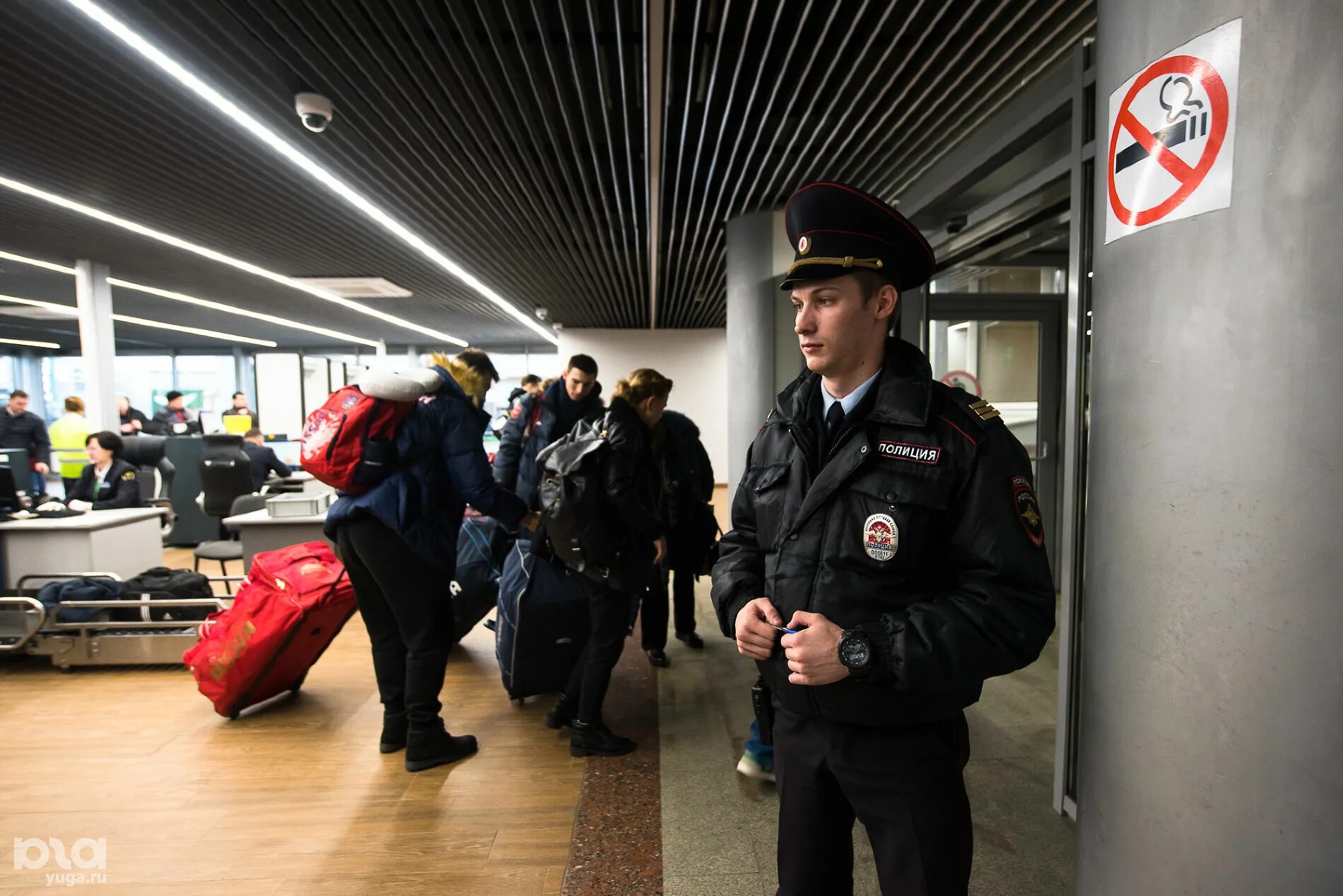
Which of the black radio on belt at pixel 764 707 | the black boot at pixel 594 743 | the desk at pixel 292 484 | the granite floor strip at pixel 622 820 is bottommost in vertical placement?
the granite floor strip at pixel 622 820

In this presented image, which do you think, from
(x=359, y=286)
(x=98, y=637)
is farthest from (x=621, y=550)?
(x=359, y=286)

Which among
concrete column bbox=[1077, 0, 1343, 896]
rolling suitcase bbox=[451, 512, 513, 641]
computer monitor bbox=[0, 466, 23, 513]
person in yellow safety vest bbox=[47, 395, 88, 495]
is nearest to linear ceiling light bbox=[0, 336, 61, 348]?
person in yellow safety vest bbox=[47, 395, 88, 495]

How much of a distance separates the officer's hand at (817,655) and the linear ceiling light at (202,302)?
10.3m

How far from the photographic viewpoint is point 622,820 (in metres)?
2.48

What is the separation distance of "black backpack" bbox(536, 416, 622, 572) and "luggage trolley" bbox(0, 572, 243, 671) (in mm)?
2352

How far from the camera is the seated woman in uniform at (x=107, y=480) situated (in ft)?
17.9

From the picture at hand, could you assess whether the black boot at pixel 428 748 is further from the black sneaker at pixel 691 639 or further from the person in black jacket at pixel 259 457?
the person in black jacket at pixel 259 457

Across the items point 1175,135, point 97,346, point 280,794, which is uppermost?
point 97,346

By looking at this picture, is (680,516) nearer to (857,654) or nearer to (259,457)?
(857,654)

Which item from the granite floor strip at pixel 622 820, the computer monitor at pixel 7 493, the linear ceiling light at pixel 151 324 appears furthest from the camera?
the linear ceiling light at pixel 151 324

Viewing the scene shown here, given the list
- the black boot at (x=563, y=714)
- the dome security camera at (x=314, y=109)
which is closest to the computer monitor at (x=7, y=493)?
the dome security camera at (x=314, y=109)

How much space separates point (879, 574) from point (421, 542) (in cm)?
201

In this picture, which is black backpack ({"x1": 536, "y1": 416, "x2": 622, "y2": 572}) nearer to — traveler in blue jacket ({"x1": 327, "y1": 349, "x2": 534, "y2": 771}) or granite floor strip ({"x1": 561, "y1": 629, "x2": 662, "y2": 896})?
traveler in blue jacket ({"x1": 327, "y1": 349, "x2": 534, "y2": 771})

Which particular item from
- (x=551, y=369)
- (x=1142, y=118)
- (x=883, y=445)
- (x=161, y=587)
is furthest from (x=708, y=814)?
(x=551, y=369)
